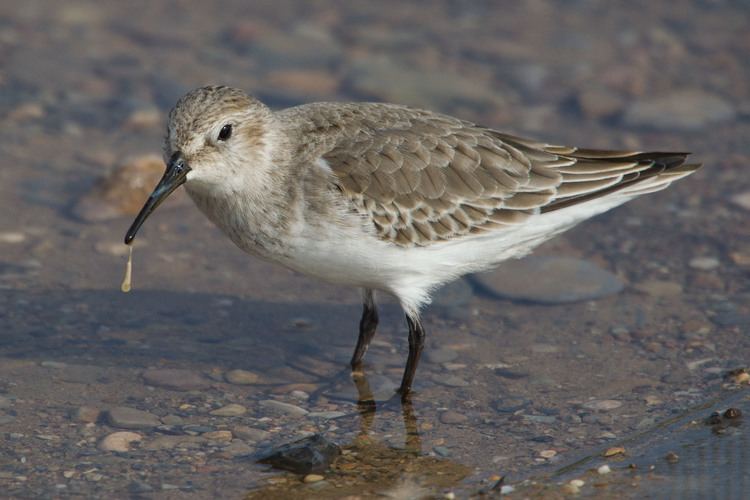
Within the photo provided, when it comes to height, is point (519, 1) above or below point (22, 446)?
above

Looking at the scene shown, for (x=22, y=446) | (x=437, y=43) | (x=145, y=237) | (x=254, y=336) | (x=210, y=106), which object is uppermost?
(x=437, y=43)

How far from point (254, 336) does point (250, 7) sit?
7.36 meters

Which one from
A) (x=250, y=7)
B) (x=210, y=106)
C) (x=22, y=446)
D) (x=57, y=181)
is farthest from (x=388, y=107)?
(x=250, y=7)

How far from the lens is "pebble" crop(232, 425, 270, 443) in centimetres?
689

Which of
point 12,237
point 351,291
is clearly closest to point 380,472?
point 351,291

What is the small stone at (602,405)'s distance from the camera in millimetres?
7289

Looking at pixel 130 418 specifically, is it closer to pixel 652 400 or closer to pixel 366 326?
pixel 366 326

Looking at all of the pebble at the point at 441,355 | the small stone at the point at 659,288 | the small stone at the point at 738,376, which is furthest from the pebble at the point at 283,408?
the small stone at the point at 659,288

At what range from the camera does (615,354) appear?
317 inches

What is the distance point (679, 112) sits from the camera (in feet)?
39.2

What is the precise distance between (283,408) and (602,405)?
210 centimetres

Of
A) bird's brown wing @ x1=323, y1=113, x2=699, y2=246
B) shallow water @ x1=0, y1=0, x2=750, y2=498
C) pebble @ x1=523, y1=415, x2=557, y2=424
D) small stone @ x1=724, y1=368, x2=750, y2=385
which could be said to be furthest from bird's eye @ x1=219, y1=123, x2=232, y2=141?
small stone @ x1=724, y1=368, x2=750, y2=385

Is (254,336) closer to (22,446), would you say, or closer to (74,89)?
(22,446)

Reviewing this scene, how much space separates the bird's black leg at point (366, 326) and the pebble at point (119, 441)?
1816 mm
